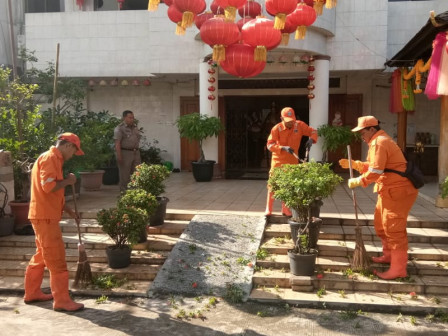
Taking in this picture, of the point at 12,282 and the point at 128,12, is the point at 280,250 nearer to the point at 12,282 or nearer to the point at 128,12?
the point at 12,282

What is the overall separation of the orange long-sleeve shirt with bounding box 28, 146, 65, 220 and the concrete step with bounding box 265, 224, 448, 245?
3162 millimetres

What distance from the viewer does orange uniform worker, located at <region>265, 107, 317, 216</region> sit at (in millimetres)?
7047

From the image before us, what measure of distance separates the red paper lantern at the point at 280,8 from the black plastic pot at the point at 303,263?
10.7ft

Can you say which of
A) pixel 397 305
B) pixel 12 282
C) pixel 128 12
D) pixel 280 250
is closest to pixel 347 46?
pixel 128 12

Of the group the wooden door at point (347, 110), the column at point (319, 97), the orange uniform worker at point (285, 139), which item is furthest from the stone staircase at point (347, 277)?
the wooden door at point (347, 110)

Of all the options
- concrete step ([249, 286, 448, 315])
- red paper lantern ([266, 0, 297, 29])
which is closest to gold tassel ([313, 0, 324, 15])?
red paper lantern ([266, 0, 297, 29])

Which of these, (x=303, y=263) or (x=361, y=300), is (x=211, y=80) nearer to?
(x=303, y=263)

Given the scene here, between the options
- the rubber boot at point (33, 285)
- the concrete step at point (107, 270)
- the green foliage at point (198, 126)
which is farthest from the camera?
the green foliage at point (198, 126)

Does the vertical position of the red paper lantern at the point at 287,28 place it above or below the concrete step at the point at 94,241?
above

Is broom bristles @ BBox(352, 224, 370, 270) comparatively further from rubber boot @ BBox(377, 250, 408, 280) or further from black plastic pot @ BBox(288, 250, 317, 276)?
black plastic pot @ BBox(288, 250, 317, 276)

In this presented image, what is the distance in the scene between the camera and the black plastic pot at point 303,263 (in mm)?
5531

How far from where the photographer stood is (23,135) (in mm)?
8062

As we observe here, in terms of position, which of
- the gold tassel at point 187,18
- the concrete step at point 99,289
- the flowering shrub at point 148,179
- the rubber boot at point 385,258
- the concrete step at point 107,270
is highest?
the gold tassel at point 187,18

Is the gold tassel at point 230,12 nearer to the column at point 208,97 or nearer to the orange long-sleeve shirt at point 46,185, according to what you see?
the orange long-sleeve shirt at point 46,185
